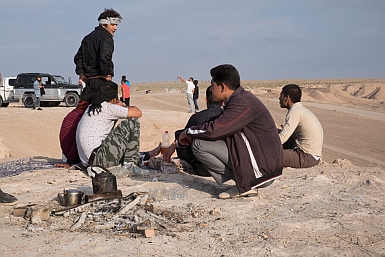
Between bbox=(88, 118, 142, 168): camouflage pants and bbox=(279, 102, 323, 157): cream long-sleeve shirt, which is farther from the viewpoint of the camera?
bbox=(279, 102, 323, 157): cream long-sleeve shirt

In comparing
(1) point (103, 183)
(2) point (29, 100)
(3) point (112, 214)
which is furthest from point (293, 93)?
(2) point (29, 100)

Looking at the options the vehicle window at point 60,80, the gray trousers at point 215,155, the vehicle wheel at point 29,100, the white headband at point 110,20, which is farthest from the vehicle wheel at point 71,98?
the gray trousers at point 215,155

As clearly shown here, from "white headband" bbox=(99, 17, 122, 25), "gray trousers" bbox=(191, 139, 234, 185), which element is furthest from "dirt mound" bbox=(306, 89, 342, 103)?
"gray trousers" bbox=(191, 139, 234, 185)

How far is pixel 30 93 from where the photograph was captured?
77.2 ft

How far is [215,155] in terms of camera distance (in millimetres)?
5500

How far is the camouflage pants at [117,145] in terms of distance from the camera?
6676 mm

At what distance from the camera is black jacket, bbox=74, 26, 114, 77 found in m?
7.35

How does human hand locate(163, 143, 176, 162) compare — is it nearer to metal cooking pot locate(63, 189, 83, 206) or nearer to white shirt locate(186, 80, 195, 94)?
metal cooking pot locate(63, 189, 83, 206)

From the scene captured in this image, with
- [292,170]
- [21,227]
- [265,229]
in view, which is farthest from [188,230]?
[292,170]

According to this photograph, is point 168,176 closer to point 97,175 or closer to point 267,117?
point 97,175

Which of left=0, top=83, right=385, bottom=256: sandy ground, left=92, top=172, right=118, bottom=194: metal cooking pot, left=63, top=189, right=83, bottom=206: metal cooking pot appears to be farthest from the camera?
left=92, top=172, right=118, bottom=194: metal cooking pot

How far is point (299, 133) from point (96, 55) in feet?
9.99

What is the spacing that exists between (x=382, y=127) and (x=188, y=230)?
54.2 ft

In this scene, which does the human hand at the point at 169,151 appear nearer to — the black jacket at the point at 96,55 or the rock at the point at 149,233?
the black jacket at the point at 96,55
